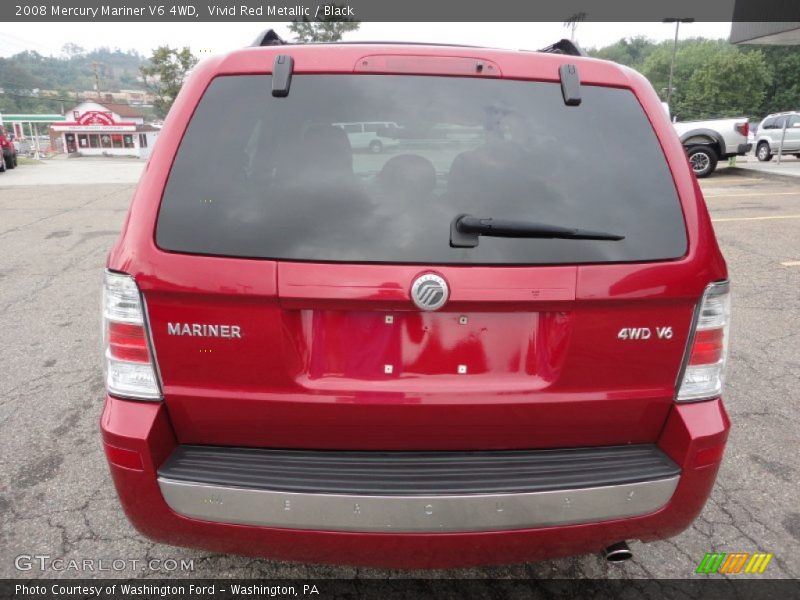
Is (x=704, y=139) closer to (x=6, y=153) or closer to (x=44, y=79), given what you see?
(x=6, y=153)

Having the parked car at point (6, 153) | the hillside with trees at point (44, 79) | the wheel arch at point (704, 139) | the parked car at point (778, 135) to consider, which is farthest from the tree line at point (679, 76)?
the wheel arch at point (704, 139)

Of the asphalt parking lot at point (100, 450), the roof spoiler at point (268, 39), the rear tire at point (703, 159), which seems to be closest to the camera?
the roof spoiler at point (268, 39)

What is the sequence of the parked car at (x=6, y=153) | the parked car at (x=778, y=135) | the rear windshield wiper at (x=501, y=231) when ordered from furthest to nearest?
the parked car at (x=6, y=153), the parked car at (x=778, y=135), the rear windshield wiper at (x=501, y=231)

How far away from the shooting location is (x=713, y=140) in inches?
642

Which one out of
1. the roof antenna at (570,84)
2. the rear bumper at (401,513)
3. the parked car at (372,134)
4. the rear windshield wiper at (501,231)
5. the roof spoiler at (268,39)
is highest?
the roof spoiler at (268,39)

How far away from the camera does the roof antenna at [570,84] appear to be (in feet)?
6.06

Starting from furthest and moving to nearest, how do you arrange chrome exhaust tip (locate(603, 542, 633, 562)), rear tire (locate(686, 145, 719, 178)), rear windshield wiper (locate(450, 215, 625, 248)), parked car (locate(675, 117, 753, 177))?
1. rear tire (locate(686, 145, 719, 178))
2. parked car (locate(675, 117, 753, 177))
3. chrome exhaust tip (locate(603, 542, 633, 562))
4. rear windshield wiper (locate(450, 215, 625, 248))

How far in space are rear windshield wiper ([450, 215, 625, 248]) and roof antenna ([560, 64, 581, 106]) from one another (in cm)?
45

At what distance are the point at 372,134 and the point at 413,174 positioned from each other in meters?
0.29

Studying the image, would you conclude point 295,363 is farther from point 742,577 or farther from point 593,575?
point 742,577

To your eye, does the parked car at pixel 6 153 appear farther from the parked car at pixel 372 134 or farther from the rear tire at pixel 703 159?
the parked car at pixel 372 134

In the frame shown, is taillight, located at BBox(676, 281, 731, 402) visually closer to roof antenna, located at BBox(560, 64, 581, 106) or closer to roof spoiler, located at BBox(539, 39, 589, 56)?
roof antenna, located at BBox(560, 64, 581, 106)

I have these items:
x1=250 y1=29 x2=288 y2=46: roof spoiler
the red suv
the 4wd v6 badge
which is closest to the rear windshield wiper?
the red suv

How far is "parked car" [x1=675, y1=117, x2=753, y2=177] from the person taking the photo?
1595 cm
